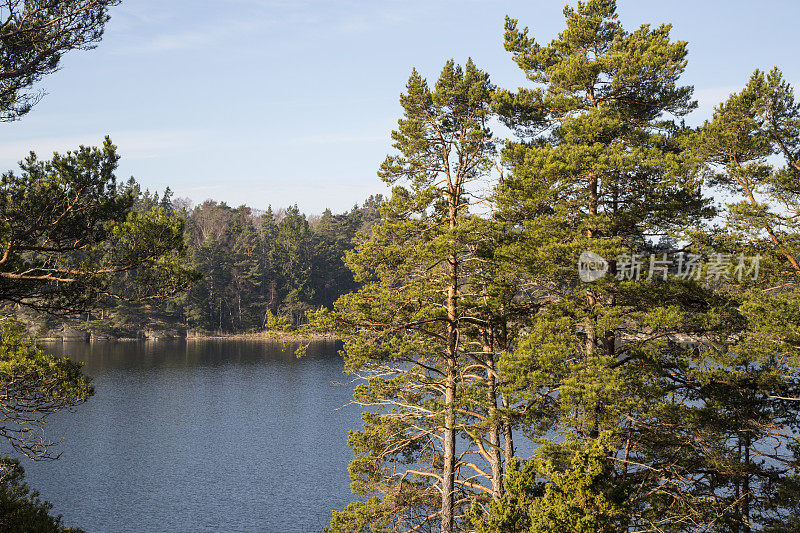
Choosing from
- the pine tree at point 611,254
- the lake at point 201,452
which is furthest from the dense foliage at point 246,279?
the pine tree at point 611,254

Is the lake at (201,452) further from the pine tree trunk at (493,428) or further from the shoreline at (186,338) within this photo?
the shoreline at (186,338)

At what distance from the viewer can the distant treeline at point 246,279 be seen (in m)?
76.2

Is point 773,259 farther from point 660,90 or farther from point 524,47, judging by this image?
point 524,47

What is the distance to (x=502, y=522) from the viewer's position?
27.1 ft

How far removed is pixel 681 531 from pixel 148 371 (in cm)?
4714

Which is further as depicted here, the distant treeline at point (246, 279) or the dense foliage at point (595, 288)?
the distant treeline at point (246, 279)

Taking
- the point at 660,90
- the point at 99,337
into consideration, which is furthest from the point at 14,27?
the point at 99,337

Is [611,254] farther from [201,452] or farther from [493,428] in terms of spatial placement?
[201,452]

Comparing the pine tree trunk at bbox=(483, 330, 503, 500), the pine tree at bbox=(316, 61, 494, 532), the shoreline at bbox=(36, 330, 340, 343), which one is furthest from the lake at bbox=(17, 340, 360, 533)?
the shoreline at bbox=(36, 330, 340, 343)

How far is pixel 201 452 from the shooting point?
31922 mm

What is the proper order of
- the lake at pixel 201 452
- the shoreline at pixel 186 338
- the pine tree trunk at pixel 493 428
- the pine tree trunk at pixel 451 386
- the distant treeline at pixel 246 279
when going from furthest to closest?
the distant treeline at pixel 246 279 < the shoreline at pixel 186 338 < the lake at pixel 201 452 < the pine tree trunk at pixel 451 386 < the pine tree trunk at pixel 493 428

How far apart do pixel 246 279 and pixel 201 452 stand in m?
52.0

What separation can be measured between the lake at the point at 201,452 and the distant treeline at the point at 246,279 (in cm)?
2174

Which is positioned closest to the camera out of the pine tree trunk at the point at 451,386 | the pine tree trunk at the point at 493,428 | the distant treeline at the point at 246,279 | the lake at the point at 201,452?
the pine tree trunk at the point at 493,428
